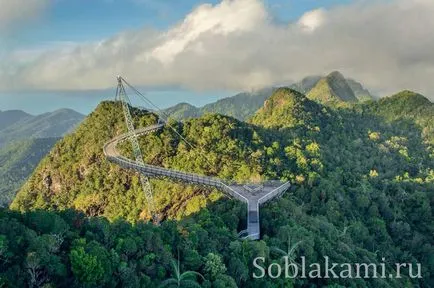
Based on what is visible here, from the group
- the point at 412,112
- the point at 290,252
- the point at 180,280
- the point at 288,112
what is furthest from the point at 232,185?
the point at 412,112

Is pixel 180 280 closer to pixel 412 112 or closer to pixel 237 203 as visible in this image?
pixel 237 203

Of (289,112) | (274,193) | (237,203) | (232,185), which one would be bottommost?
(237,203)

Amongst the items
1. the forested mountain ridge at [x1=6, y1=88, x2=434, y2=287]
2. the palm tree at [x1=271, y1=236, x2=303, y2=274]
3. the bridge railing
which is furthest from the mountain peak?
the palm tree at [x1=271, y1=236, x2=303, y2=274]

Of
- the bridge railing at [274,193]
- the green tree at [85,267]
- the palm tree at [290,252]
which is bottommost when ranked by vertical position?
the palm tree at [290,252]

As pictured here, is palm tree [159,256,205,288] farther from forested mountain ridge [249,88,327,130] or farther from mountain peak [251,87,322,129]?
mountain peak [251,87,322,129]

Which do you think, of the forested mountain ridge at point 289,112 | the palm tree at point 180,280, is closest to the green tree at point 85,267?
the palm tree at point 180,280

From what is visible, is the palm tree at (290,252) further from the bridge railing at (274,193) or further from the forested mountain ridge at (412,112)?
the forested mountain ridge at (412,112)

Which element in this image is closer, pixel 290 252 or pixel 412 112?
pixel 290 252
